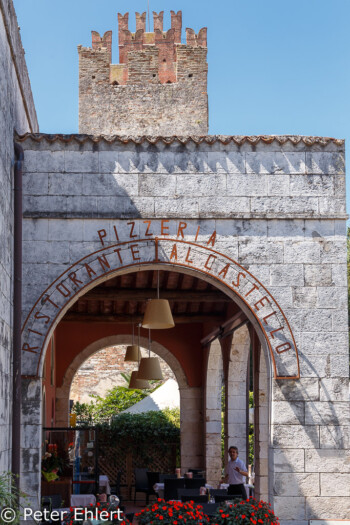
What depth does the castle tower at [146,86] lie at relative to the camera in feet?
45.3

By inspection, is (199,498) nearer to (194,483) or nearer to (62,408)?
(194,483)

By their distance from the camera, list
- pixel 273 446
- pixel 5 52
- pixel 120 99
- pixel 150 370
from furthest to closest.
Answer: pixel 120 99
pixel 150 370
pixel 273 446
pixel 5 52

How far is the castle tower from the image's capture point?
13805 mm

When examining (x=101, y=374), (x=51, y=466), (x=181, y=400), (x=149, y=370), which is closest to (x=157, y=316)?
(x=51, y=466)

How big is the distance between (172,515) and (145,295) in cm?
616

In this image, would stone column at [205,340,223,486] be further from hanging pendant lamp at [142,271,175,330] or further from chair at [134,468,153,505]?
hanging pendant lamp at [142,271,175,330]

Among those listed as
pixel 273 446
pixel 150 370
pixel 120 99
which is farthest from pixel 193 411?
pixel 273 446

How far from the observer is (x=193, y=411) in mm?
15430

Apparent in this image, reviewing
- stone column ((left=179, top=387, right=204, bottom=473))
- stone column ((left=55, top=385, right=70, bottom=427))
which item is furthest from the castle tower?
stone column ((left=179, top=387, right=204, bottom=473))

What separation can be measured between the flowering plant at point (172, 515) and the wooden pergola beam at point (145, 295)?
19.2ft

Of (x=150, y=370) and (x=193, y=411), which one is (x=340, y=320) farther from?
(x=193, y=411)

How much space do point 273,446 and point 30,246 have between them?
3330 mm

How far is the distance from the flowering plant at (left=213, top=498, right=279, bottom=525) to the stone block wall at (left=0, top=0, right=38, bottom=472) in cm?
201

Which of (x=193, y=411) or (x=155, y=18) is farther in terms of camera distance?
(x=193, y=411)
